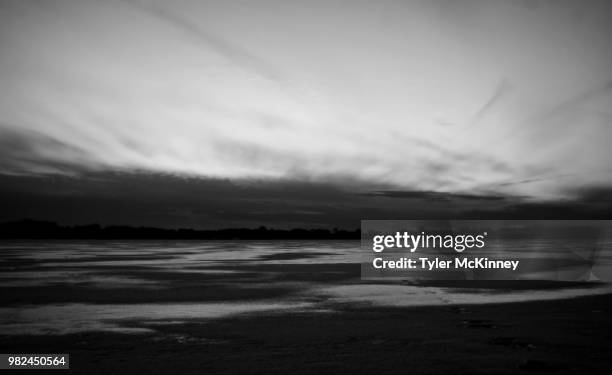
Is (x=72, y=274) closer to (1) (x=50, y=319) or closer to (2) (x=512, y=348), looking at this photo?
(1) (x=50, y=319)

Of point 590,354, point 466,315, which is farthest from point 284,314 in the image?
point 590,354

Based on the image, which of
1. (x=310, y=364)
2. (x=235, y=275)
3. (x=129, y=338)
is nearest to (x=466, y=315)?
(x=310, y=364)

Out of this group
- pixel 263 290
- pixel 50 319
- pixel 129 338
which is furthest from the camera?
pixel 263 290

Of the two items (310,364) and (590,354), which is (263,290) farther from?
(590,354)

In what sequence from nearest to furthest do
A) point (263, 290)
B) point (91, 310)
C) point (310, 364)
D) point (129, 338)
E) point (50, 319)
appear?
point (310, 364) < point (129, 338) < point (50, 319) < point (91, 310) < point (263, 290)

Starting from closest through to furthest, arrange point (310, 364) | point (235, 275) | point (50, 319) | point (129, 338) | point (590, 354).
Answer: point (310, 364)
point (590, 354)
point (129, 338)
point (50, 319)
point (235, 275)

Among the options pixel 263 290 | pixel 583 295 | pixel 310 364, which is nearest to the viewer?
pixel 310 364

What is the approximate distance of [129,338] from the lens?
10.4 m

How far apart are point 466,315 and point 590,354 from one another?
4.30m

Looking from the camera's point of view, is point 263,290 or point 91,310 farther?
point 263,290

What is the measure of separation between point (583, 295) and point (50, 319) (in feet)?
52.5

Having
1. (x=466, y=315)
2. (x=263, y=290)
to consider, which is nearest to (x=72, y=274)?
(x=263, y=290)

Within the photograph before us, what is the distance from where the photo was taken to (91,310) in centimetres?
1404

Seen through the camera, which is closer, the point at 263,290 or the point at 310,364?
the point at 310,364
